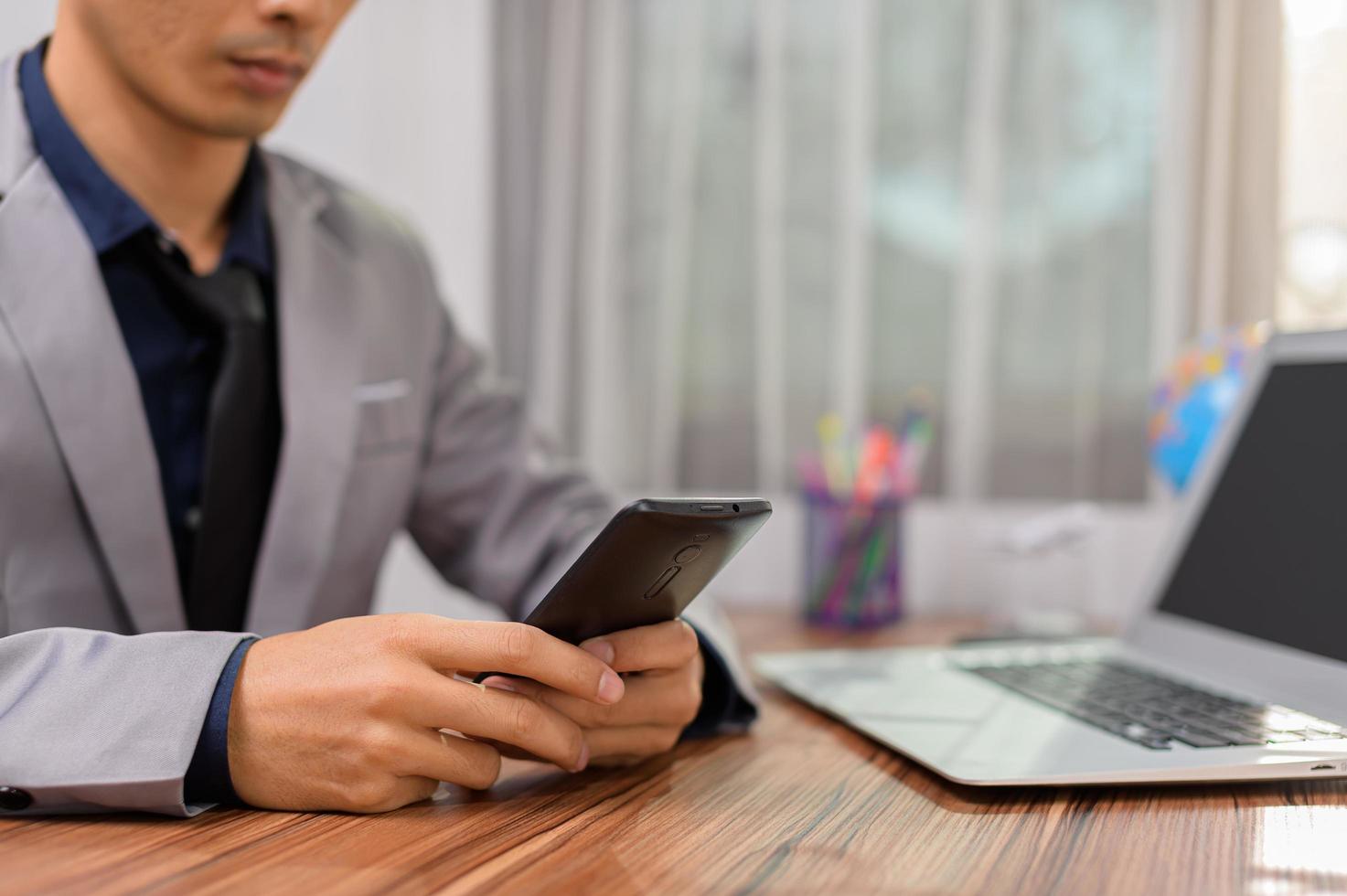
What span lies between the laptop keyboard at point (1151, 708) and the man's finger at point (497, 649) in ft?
1.02

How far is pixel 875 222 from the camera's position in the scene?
150 centimetres

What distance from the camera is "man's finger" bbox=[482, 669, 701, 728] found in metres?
0.59

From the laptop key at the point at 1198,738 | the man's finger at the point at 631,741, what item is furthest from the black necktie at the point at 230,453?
the laptop key at the point at 1198,738

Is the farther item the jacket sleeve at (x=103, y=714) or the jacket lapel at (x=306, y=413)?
the jacket lapel at (x=306, y=413)

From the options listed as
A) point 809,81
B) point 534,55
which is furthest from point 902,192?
point 534,55

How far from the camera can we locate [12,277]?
73cm

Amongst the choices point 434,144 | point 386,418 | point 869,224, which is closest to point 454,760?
point 386,418

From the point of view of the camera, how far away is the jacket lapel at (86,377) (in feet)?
2.39

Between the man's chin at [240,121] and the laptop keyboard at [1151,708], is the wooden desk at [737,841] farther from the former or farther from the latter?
the man's chin at [240,121]

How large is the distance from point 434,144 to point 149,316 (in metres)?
0.84

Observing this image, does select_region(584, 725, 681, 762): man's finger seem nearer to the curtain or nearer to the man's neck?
the man's neck

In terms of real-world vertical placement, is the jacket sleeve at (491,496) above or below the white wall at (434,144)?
below

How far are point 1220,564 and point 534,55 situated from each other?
1198 millimetres

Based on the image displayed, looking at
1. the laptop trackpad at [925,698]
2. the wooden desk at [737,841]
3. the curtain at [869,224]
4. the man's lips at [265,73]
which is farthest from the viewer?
the curtain at [869,224]
